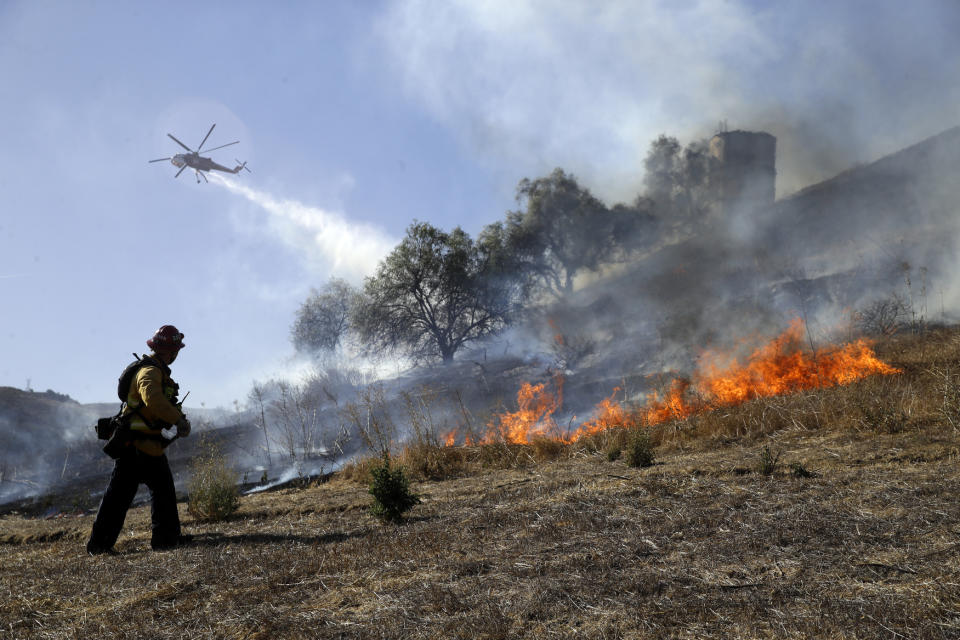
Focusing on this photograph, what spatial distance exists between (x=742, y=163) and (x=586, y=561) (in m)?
52.8

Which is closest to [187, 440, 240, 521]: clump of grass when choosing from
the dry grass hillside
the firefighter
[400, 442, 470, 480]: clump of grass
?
the dry grass hillside

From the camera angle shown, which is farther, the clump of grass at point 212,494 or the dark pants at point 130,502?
the clump of grass at point 212,494

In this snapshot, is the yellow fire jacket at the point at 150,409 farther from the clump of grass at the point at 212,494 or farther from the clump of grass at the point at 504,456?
the clump of grass at the point at 504,456

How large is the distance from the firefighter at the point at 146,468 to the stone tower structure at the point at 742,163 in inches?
1938

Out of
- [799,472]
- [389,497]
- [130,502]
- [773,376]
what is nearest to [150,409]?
[130,502]

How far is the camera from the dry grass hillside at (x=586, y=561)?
255 centimetres

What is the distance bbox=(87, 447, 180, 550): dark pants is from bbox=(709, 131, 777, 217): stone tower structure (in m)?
49.4

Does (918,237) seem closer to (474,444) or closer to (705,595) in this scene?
(474,444)

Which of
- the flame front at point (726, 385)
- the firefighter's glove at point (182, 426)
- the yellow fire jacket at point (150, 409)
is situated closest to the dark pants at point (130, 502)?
the yellow fire jacket at point (150, 409)

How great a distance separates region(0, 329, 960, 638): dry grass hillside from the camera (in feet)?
8.38

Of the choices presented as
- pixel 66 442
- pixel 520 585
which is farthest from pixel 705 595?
pixel 66 442

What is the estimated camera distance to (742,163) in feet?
161

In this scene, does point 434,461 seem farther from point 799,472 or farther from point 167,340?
point 799,472

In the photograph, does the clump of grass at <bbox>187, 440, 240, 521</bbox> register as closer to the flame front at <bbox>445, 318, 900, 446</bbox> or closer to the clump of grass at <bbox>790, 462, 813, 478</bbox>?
the flame front at <bbox>445, 318, 900, 446</bbox>
